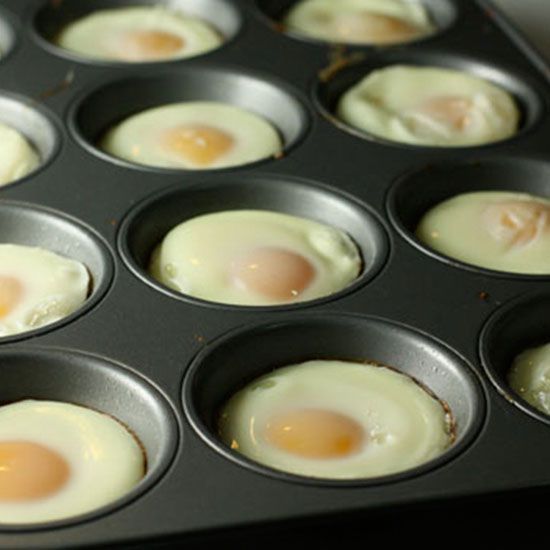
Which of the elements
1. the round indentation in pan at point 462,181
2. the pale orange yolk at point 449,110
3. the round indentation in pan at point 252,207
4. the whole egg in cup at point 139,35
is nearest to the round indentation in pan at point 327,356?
the round indentation in pan at point 252,207

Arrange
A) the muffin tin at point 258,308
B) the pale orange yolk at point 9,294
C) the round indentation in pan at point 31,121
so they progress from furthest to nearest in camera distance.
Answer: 1. the round indentation in pan at point 31,121
2. the pale orange yolk at point 9,294
3. the muffin tin at point 258,308

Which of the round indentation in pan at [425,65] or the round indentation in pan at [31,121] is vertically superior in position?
the round indentation in pan at [425,65]

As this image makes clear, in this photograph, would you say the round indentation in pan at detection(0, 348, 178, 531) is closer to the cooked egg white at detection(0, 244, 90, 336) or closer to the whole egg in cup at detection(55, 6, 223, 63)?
the cooked egg white at detection(0, 244, 90, 336)

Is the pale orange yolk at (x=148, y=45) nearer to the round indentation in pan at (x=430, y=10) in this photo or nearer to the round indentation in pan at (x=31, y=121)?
the round indentation in pan at (x=430, y=10)

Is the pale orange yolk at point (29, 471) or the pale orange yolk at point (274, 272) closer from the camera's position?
the pale orange yolk at point (29, 471)

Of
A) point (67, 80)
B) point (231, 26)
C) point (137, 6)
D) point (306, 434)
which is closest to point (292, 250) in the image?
point (306, 434)

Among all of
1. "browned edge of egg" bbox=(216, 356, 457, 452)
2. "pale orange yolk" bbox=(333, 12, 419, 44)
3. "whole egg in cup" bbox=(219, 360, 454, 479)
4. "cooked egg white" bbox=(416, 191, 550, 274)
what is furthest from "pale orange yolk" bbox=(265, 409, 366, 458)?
"pale orange yolk" bbox=(333, 12, 419, 44)

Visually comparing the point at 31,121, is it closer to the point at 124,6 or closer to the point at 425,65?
the point at 124,6

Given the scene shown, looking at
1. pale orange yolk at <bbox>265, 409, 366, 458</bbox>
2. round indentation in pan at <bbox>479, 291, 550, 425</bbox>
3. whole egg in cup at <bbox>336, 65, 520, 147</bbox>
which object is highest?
round indentation in pan at <bbox>479, 291, 550, 425</bbox>
